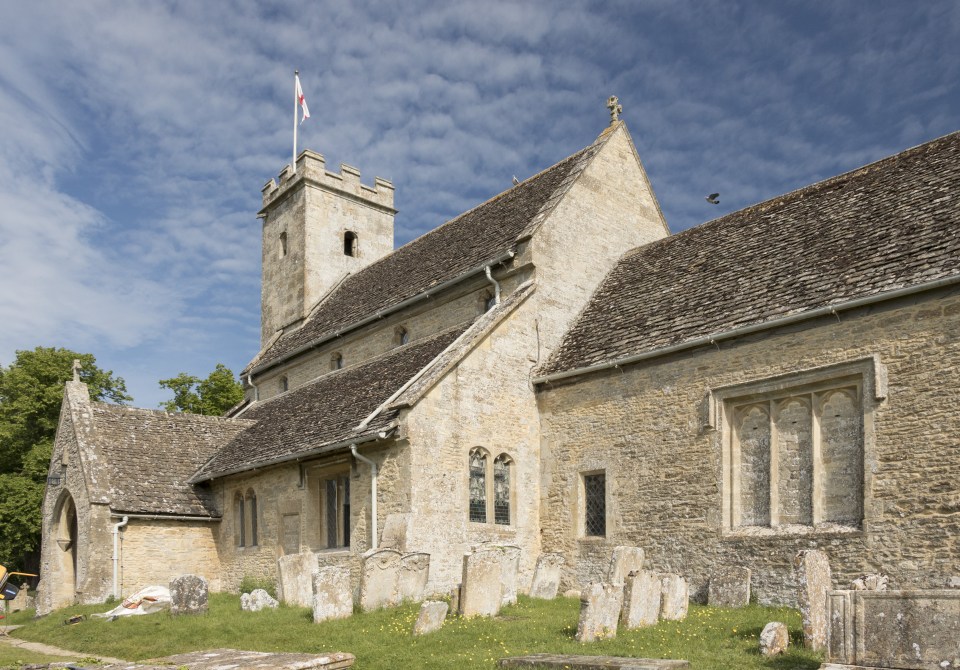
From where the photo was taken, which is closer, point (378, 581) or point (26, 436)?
point (378, 581)

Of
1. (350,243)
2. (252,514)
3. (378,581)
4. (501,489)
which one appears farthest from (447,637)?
(350,243)

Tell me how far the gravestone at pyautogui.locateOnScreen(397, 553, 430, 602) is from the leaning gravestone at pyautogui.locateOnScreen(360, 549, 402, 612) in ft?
0.30

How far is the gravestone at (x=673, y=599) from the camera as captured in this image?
13805 mm

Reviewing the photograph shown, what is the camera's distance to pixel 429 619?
13047 mm

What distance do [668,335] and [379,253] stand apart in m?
19.2

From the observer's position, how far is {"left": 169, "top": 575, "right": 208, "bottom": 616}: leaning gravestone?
17438 mm

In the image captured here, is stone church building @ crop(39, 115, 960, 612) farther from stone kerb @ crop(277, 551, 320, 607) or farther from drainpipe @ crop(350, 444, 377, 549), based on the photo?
stone kerb @ crop(277, 551, 320, 607)

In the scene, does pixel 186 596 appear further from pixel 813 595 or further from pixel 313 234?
pixel 313 234

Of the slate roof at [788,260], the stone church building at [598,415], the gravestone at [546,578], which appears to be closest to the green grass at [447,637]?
the gravestone at [546,578]

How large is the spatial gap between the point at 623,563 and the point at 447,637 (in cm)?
437

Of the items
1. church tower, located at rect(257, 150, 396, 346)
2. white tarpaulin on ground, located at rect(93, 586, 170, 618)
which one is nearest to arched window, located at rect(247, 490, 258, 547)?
white tarpaulin on ground, located at rect(93, 586, 170, 618)

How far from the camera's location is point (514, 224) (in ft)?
78.3

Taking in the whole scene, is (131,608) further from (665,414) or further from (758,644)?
(758,644)

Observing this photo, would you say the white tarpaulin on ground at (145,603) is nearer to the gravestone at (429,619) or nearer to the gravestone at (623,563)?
the gravestone at (429,619)
